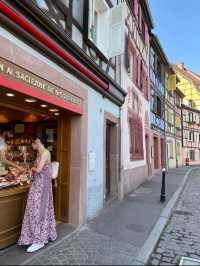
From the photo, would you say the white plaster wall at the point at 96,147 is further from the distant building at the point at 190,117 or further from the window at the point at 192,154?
the window at the point at 192,154

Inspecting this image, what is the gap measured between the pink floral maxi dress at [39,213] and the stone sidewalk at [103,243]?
0.20 m

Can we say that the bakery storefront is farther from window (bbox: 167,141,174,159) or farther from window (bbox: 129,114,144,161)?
window (bbox: 167,141,174,159)

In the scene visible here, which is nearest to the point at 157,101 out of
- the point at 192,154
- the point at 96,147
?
the point at 96,147

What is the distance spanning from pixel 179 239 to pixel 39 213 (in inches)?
108

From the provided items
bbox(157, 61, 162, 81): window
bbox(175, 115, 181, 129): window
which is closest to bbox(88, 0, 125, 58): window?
bbox(157, 61, 162, 81): window

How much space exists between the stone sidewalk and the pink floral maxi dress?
0.20m

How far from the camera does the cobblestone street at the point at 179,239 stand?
4051 mm

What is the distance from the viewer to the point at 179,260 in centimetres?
394

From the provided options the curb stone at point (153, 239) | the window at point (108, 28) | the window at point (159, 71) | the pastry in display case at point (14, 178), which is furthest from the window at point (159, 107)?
the pastry in display case at point (14, 178)

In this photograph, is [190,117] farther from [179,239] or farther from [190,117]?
[179,239]

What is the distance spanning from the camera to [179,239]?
4859 millimetres

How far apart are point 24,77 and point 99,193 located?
3775mm

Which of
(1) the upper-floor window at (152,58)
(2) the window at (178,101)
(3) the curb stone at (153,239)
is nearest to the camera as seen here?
(3) the curb stone at (153,239)

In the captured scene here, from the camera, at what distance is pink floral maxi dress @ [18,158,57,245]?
4031 mm
